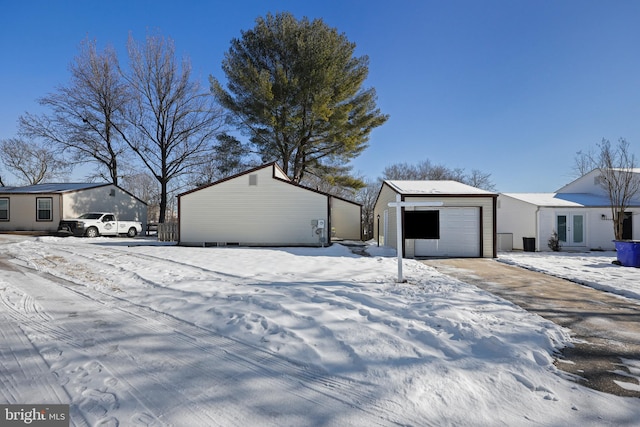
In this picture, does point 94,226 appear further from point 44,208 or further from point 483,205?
point 483,205

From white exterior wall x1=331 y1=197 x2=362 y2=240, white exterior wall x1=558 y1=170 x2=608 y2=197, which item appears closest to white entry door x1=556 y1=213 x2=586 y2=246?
white exterior wall x1=558 y1=170 x2=608 y2=197

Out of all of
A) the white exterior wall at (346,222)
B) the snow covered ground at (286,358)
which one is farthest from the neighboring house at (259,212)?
the snow covered ground at (286,358)

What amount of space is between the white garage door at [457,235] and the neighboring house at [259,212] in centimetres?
510

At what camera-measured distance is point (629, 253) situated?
359 inches

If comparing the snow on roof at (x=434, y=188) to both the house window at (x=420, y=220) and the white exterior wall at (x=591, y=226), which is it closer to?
the house window at (x=420, y=220)

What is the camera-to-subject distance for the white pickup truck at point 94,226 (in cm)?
1734

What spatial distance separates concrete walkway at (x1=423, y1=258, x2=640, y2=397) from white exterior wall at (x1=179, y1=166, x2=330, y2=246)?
7.64 m

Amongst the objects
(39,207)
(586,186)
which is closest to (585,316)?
(586,186)

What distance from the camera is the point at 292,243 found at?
14523 mm

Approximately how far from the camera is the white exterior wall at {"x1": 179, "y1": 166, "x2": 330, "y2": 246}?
47.5 feet

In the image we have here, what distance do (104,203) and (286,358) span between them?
2425cm

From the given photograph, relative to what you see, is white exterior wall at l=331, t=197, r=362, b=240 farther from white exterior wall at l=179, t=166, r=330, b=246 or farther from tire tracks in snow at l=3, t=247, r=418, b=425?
tire tracks in snow at l=3, t=247, r=418, b=425

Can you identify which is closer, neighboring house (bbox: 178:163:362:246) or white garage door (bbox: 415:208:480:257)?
white garage door (bbox: 415:208:480:257)

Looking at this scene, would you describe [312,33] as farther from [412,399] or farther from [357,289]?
[412,399]
